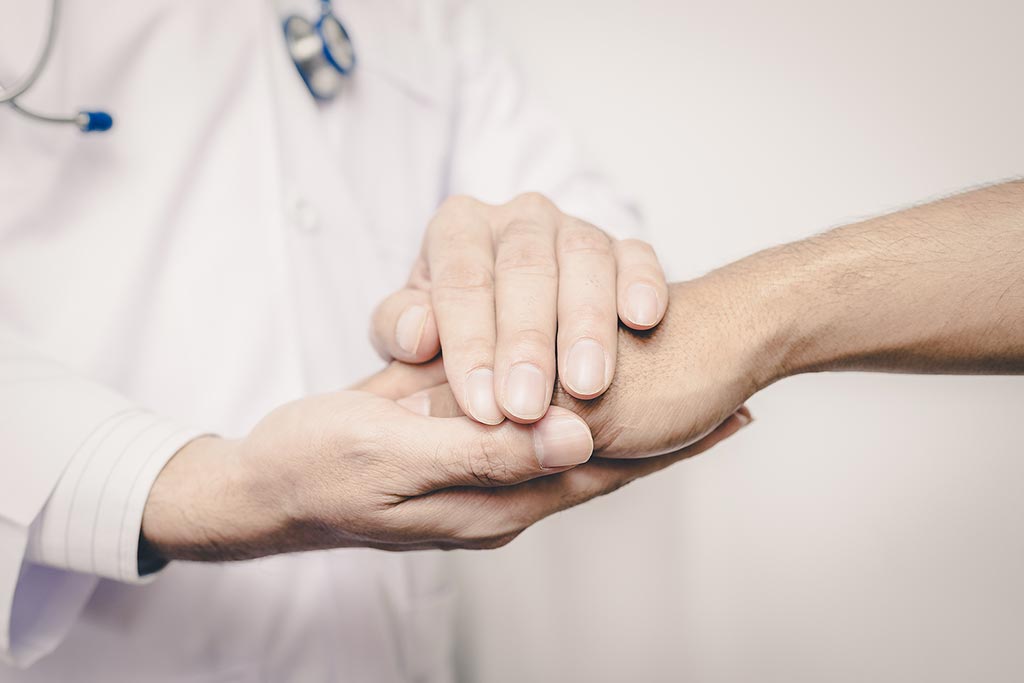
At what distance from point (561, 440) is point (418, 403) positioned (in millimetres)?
233

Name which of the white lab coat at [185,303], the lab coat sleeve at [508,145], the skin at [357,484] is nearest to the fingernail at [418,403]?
the skin at [357,484]

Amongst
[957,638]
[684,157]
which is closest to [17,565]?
[684,157]

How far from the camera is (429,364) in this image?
814 mm

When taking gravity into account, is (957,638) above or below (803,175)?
below

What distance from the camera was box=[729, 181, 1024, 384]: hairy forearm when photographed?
0.66 meters

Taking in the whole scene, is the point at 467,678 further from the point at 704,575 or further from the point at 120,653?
the point at 120,653

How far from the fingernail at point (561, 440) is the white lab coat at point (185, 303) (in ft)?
1.33

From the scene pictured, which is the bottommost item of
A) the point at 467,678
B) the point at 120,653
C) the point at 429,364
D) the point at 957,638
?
the point at 467,678

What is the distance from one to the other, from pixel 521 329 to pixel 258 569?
0.52 m

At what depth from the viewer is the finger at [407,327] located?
0.76m

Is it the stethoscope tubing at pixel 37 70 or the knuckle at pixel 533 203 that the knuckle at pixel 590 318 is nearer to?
the knuckle at pixel 533 203

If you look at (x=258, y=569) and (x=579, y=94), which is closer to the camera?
(x=258, y=569)

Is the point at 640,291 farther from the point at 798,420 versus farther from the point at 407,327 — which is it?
the point at 798,420

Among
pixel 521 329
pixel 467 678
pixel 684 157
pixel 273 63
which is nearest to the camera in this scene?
pixel 521 329
